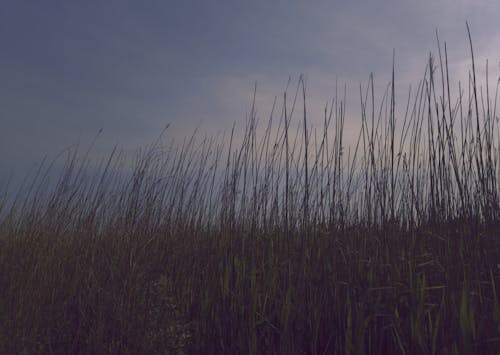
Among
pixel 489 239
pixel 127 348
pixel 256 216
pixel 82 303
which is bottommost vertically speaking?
pixel 127 348

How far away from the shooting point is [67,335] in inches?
81.8

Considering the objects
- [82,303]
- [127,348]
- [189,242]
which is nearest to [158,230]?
[189,242]

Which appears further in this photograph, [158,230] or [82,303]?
[158,230]

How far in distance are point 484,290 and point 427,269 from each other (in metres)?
0.24

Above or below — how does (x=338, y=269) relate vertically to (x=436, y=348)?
above

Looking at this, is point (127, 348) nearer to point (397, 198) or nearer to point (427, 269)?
point (427, 269)

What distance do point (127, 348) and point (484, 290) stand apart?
153cm

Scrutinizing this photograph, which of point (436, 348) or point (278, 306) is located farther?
point (278, 306)

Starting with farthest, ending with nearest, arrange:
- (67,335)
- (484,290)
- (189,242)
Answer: (189,242)
(67,335)
(484,290)

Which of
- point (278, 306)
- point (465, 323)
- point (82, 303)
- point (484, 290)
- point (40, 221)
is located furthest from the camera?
point (40, 221)

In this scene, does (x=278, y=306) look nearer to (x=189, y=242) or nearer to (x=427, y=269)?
(x=427, y=269)

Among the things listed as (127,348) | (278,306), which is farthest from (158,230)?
(278,306)

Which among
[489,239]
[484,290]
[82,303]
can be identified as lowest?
[82,303]

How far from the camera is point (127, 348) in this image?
6.03ft
